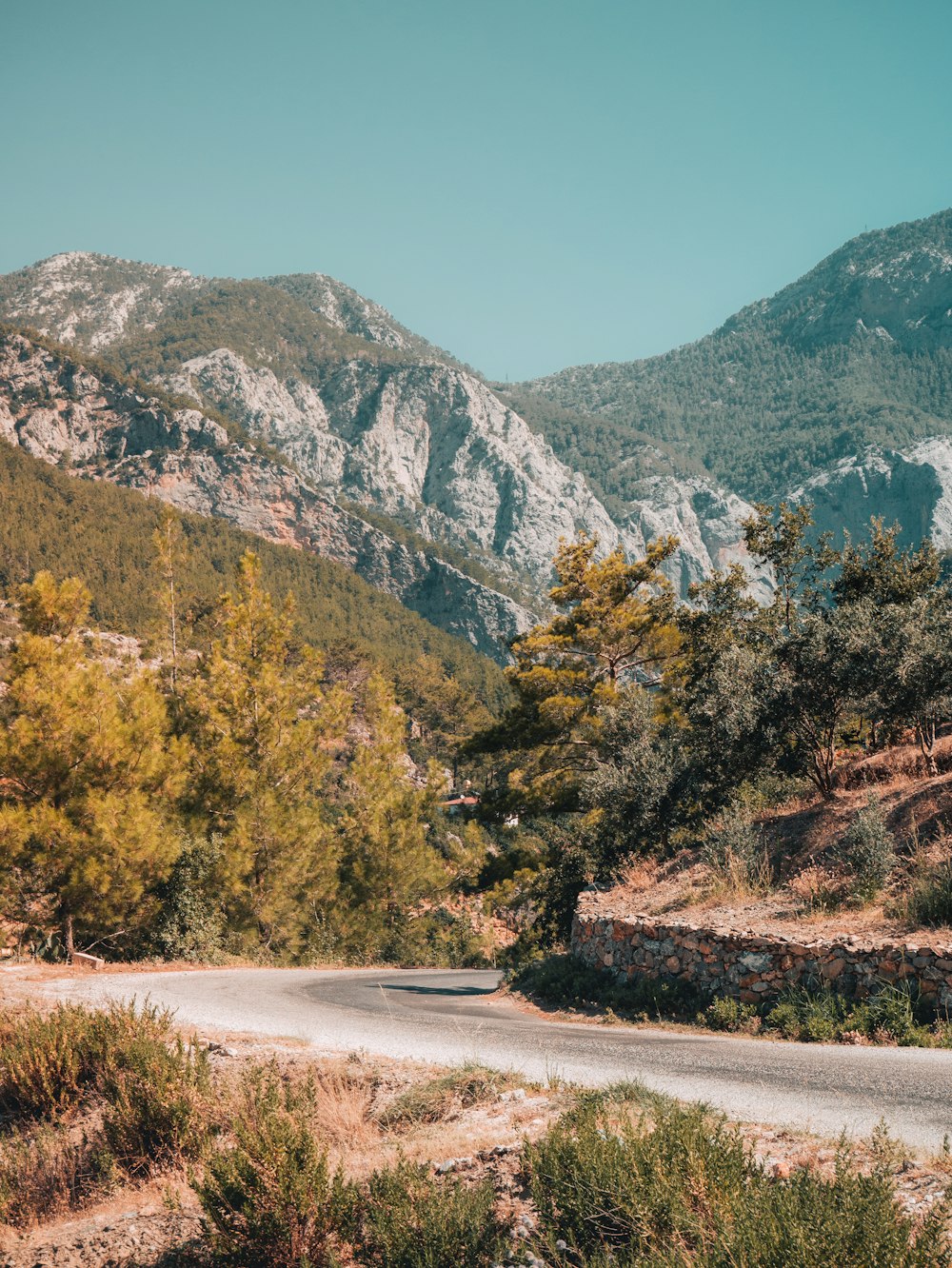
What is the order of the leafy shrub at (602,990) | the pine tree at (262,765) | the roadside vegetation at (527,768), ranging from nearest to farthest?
the leafy shrub at (602,990) → the roadside vegetation at (527,768) → the pine tree at (262,765)

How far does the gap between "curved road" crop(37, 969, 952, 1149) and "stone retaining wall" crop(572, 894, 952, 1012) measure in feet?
4.07

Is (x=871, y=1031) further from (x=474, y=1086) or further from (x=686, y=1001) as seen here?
(x=474, y=1086)

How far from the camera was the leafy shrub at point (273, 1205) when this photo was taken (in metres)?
4.89

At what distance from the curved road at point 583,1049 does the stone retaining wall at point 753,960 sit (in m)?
1.24

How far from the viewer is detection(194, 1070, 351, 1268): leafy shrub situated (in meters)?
4.89

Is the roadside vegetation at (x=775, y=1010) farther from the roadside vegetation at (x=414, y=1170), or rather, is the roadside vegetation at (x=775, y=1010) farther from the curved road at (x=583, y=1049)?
the roadside vegetation at (x=414, y=1170)

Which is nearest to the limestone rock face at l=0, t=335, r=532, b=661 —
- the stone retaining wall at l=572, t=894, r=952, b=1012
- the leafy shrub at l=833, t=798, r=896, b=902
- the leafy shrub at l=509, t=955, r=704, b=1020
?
the leafy shrub at l=509, t=955, r=704, b=1020

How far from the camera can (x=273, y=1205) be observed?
16.2 feet

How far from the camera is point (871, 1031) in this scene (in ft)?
28.0

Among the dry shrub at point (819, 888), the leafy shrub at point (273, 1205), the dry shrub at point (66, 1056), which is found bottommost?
the dry shrub at point (66, 1056)

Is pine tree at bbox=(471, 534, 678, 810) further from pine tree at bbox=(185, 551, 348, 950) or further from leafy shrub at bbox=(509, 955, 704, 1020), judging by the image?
leafy shrub at bbox=(509, 955, 704, 1020)

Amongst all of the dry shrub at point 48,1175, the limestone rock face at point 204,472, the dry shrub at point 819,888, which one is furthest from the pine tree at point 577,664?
the limestone rock face at point 204,472

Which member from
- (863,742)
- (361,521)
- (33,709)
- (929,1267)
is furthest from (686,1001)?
(361,521)

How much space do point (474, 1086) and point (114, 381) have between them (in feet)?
672
